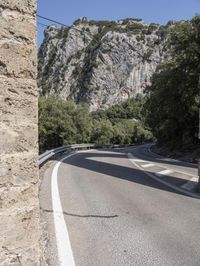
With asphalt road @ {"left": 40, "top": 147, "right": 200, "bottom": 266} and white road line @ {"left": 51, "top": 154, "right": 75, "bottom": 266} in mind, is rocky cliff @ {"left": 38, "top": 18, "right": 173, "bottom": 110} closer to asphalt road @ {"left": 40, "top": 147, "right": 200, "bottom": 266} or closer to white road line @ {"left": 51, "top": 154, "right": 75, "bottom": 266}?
asphalt road @ {"left": 40, "top": 147, "right": 200, "bottom": 266}

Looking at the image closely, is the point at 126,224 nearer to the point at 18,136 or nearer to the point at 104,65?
the point at 18,136

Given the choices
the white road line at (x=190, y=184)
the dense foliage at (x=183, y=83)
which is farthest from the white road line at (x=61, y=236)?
the dense foliage at (x=183, y=83)

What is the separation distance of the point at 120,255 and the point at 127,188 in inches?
242

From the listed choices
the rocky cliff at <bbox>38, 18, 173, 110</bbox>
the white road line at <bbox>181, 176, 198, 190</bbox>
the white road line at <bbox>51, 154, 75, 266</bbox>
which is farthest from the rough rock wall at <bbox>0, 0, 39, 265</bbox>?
the rocky cliff at <bbox>38, 18, 173, 110</bbox>

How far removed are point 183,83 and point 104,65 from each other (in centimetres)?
10769

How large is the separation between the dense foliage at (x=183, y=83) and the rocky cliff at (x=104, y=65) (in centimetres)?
9611

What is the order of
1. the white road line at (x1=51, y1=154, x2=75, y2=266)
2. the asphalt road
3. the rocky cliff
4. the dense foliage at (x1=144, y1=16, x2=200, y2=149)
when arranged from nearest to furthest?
the white road line at (x1=51, y1=154, x2=75, y2=266) < the asphalt road < the dense foliage at (x1=144, y1=16, x2=200, y2=149) < the rocky cliff

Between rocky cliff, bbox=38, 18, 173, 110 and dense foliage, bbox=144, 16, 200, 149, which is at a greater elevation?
rocky cliff, bbox=38, 18, 173, 110

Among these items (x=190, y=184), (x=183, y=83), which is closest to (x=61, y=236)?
(x=190, y=184)

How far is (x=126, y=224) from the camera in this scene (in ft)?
23.7

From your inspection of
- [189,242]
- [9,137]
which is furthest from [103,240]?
[9,137]

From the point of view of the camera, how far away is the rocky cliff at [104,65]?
136750 mm

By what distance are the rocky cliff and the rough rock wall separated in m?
130

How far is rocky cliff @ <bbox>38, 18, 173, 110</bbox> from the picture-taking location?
136750 mm
